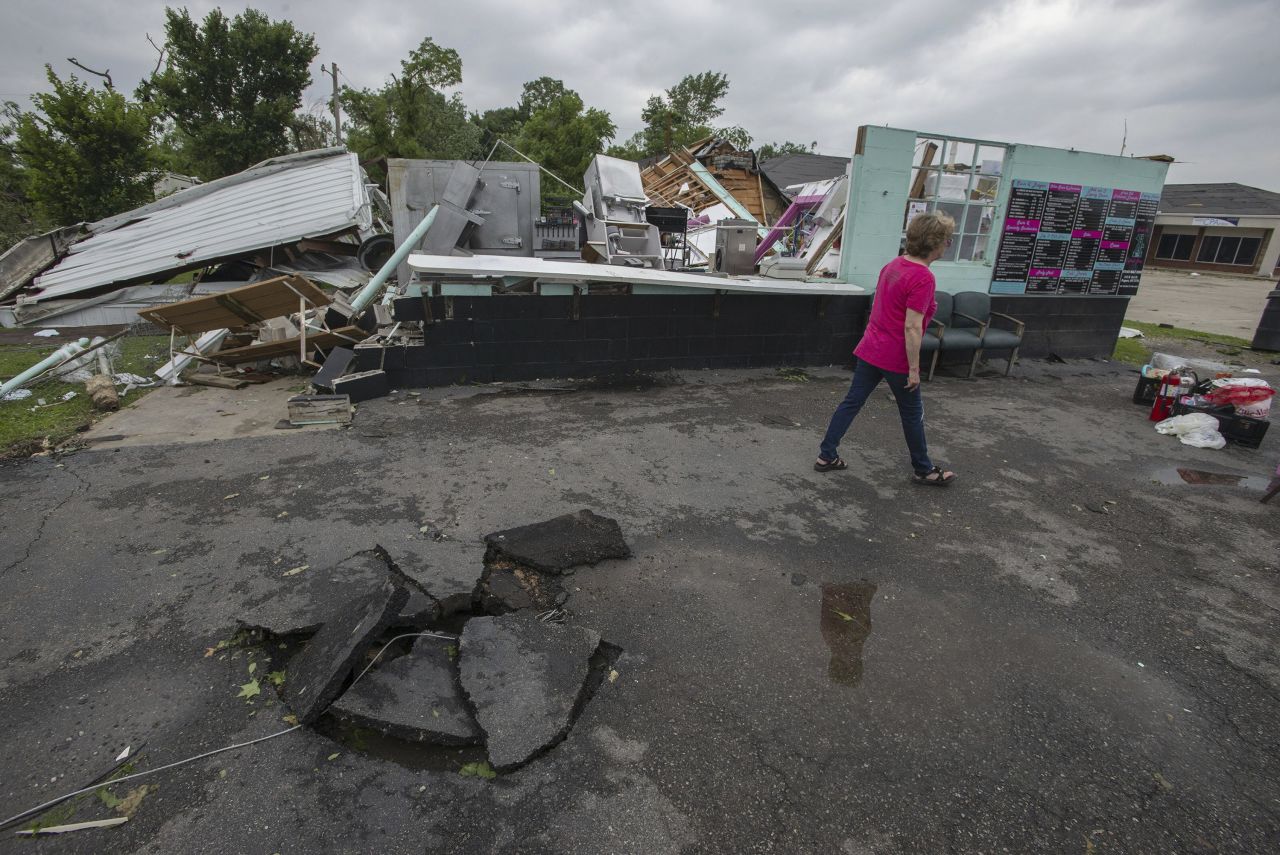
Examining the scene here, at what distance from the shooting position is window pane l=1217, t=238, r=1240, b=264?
90.2 feet

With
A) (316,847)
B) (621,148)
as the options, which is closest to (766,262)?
(316,847)

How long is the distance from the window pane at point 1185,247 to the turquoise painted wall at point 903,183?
96.2 ft

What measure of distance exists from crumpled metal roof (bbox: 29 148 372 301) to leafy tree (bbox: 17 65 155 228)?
940mm

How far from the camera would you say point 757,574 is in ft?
10.7

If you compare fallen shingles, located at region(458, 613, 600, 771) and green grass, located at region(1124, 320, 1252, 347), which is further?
green grass, located at region(1124, 320, 1252, 347)

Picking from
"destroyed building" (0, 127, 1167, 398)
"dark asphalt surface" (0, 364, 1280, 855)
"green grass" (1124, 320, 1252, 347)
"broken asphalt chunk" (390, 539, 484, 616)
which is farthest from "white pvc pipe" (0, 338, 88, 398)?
"green grass" (1124, 320, 1252, 347)

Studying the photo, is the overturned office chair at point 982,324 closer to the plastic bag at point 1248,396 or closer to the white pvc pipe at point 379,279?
the plastic bag at point 1248,396

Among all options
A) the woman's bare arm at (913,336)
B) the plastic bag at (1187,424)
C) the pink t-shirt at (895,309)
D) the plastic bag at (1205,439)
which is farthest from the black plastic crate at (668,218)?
the plastic bag at (1205,439)

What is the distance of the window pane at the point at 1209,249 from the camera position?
28.2m

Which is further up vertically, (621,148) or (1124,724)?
(621,148)

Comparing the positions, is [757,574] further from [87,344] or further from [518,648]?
[87,344]

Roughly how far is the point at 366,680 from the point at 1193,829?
2984 millimetres

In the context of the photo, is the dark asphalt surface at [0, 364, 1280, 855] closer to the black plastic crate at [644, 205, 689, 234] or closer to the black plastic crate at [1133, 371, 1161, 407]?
the black plastic crate at [1133, 371, 1161, 407]

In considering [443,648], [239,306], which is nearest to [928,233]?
[443,648]
